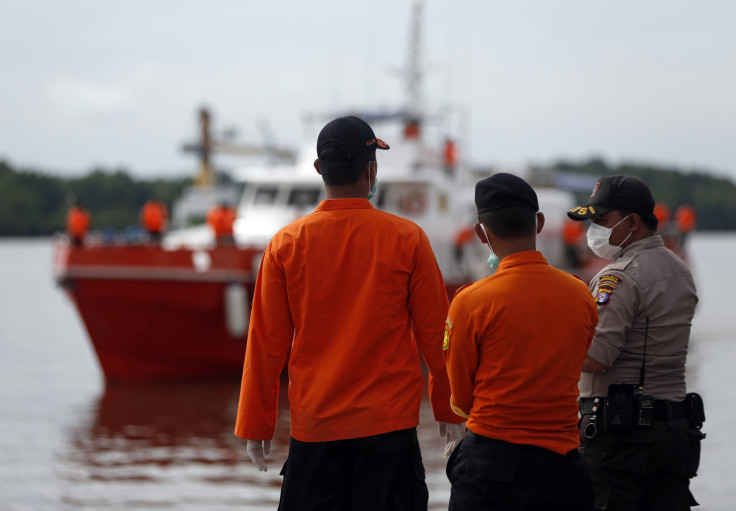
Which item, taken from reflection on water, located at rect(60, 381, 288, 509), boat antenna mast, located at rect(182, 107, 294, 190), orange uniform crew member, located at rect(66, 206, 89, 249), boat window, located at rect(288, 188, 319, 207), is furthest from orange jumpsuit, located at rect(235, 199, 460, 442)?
boat antenna mast, located at rect(182, 107, 294, 190)

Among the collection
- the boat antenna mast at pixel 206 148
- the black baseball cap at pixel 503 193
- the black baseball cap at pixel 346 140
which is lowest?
the boat antenna mast at pixel 206 148

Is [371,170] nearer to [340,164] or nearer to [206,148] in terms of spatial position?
[340,164]

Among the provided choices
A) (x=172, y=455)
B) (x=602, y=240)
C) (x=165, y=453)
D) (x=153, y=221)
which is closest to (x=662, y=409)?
(x=602, y=240)

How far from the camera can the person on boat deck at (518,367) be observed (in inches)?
106

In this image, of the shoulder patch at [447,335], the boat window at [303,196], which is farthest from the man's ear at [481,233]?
the boat window at [303,196]

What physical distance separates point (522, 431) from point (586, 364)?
590 millimetres

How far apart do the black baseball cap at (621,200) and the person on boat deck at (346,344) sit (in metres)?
0.74

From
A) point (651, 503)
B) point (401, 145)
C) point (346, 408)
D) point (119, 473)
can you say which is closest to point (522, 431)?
point (346, 408)

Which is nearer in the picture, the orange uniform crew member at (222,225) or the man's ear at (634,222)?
the man's ear at (634,222)

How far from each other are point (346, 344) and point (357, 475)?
41 cm

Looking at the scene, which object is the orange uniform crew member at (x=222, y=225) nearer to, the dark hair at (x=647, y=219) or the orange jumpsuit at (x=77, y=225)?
the orange jumpsuit at (x=77, y=225)

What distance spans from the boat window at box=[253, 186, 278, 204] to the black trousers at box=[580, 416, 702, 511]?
12815mm

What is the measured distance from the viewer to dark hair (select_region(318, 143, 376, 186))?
2.97 m

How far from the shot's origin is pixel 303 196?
1555 cm
